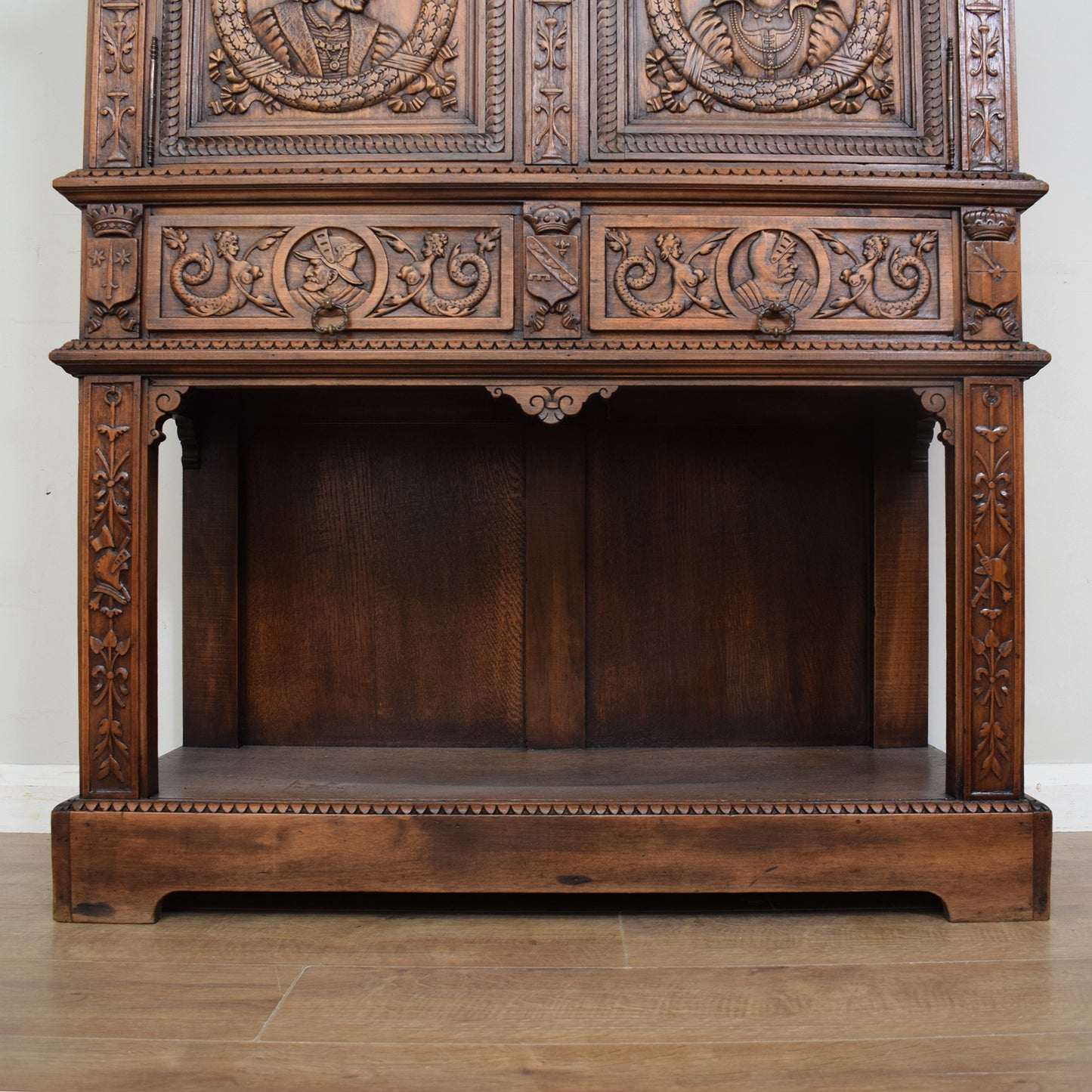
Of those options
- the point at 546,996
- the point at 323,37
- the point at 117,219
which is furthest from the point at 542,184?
the point at 546,996

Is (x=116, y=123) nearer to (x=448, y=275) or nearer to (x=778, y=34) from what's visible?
(x=448, y=275)

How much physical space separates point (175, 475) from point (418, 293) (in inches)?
44.7

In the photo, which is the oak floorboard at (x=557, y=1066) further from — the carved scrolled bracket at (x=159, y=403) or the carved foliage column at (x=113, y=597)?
the carved scrolled bracket at (x=159, y=403)

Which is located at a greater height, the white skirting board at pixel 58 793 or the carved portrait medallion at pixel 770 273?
the carved portrait medallion at pixel 770 273

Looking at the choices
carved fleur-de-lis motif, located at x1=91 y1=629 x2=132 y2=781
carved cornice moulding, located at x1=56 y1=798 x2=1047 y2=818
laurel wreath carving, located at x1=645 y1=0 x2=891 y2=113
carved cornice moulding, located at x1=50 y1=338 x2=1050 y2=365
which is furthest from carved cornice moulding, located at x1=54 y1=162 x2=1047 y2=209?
carved cornice moulding, located at x1=56 y1=798 x2=1047 y2=818

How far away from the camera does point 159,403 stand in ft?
6.45

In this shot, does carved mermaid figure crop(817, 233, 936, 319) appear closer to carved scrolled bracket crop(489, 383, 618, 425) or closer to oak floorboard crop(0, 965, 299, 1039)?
carved scrolled bracket crop(489, 383, 618, 425)

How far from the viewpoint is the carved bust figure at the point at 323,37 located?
6.53ft

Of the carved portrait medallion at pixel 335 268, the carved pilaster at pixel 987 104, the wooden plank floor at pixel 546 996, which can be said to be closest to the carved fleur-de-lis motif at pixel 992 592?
the wooden plank floor at pixel 546 996

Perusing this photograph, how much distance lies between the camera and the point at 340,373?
1.96 meters

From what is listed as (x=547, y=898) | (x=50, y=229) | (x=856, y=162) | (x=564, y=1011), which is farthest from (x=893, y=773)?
(x=50, y=229)

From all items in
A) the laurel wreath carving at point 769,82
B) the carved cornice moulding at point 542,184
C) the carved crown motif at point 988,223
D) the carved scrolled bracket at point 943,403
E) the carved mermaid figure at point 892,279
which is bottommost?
the carved scrolled bracket at point 943,403

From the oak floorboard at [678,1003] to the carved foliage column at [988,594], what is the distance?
38 centimetres

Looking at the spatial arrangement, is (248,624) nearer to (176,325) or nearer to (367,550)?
(367,550)
